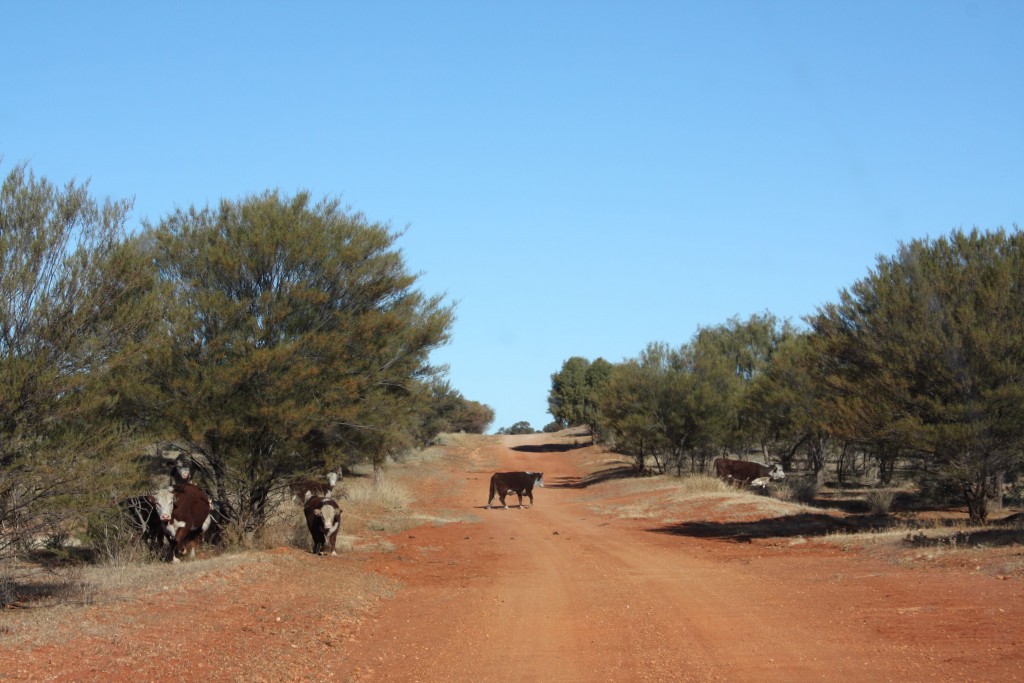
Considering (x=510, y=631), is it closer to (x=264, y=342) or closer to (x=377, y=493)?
(x=264, y=342)

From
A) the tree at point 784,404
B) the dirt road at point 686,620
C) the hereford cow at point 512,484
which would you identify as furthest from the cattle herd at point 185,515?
the tree at point 784,404

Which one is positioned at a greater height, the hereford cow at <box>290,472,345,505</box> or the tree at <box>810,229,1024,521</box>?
the tree at <box>810,229,1024,521</box>

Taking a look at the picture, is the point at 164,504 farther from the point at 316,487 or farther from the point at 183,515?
the point at 316,487

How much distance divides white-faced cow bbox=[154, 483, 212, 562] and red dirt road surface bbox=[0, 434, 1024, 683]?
1.78 m

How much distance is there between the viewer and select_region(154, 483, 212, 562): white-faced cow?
16031 mm

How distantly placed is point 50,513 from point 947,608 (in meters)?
10.8

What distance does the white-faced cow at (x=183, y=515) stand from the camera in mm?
16031

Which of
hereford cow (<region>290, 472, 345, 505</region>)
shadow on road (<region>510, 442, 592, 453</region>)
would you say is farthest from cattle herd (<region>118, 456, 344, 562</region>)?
shadow on road (<region>510, 442, 592, 453</region>)

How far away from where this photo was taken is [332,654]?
9727mm

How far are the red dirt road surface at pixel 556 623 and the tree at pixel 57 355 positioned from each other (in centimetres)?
149

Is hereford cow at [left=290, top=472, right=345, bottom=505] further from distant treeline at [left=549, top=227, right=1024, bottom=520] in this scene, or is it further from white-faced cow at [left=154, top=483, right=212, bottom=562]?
distant treeline at [left=549, top=227, right=1024, bottom=520]

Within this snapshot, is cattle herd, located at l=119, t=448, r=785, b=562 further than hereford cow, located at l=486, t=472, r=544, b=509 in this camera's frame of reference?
No

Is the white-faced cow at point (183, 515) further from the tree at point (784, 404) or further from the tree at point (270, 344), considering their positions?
Result: the tree at point (784, 404)

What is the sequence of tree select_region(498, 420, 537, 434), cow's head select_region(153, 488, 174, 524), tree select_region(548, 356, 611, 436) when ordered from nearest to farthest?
cow's head select_region(153, 488, 174, 524) → tree select_region(548, 356, 611, 436) → tree select_region(498, 420, 537, 434)
